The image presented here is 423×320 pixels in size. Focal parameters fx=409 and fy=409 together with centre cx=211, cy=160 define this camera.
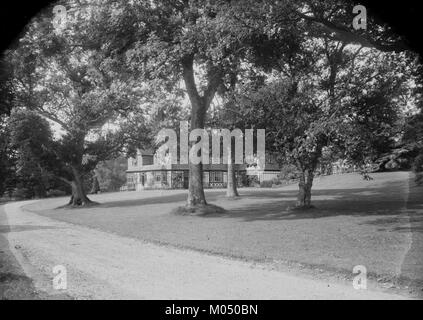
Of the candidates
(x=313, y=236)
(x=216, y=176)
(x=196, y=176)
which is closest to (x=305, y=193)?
Answer: (x=196, y=176)

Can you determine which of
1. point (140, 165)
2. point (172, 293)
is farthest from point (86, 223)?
point (140, 165)

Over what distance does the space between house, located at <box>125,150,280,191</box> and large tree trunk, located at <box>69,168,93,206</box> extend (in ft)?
86.1

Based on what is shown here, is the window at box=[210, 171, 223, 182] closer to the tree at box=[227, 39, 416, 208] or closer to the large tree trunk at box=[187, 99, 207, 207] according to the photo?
the large tree trunk at box=[187, 99, 207, 207]

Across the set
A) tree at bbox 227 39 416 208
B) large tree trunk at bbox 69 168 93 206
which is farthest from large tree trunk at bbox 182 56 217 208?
large tree trunk at bbox 69 168 93 206

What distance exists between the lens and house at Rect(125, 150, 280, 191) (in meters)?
67.9

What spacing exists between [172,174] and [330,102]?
176ft

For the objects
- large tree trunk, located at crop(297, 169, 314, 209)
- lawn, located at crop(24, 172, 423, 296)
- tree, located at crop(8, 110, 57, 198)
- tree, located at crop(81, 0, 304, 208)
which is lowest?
lawn, located at crop(24, 172, 423, 296)

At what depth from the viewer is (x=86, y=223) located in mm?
20234

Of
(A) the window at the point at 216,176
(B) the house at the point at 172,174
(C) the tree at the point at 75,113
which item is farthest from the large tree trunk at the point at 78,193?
(A) the window at the point at 216,176

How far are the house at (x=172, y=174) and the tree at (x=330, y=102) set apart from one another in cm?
4389

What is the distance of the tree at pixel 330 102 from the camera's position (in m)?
16.7

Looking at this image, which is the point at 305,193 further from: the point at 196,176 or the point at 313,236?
the point at 313,236

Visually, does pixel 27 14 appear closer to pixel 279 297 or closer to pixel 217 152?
pixel 279 297
